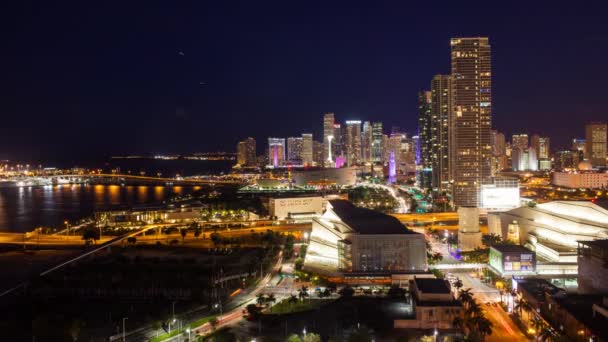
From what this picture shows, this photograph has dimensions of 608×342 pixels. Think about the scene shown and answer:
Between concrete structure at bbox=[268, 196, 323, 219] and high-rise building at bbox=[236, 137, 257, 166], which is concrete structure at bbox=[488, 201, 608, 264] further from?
high-rise building at bbox=[236, 137, 257, 166]

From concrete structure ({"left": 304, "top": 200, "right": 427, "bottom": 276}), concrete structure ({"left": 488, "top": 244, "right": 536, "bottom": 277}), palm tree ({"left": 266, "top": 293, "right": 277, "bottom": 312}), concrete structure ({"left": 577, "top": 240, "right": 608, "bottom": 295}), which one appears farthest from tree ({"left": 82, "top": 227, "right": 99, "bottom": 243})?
concrete structure ({"left": 577, "top": 240, "right": 608, "bottom": 295})

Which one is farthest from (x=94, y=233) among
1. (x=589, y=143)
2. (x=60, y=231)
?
(x=589, y=143)

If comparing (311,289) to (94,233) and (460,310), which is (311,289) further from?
(94,233)

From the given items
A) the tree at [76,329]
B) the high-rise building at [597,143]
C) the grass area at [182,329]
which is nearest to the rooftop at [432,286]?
the grass area at [182,329]

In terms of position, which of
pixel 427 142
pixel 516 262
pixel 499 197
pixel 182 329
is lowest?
pixel 182 329

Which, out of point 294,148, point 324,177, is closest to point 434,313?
point 324,177

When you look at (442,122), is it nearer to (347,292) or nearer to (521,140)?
(347,292)

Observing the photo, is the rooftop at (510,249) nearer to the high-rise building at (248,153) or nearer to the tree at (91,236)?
the tree at (91,236)
